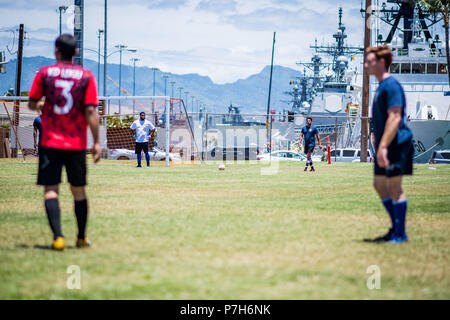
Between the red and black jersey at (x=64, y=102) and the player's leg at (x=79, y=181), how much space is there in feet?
0.29

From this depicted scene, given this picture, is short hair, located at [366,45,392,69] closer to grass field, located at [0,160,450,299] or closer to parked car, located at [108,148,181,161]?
grass field, located at [0,160,450,299]

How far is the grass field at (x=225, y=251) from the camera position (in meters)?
3.94

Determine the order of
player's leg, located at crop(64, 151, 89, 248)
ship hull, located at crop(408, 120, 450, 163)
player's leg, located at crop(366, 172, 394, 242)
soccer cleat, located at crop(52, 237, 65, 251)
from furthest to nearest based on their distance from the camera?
ship hull, located at crop(408, 120, 450, 163) < player's leg, located at crop(366, 172, 394, 242) < player's leg, located at crop(64, 151, 89, 248) < soccer cleat, located at crop(52, 237, 65, 251)

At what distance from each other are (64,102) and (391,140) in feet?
10.4

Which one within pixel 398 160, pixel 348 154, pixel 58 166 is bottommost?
pixel 348 154


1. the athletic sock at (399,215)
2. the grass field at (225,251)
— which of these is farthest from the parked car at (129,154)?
the athletic sock at (399,215)

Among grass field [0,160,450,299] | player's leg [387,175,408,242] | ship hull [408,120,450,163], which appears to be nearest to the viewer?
grass field [0,160,450,299]

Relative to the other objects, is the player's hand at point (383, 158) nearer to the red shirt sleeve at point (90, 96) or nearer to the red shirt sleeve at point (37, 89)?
the red shirt sleeve at point (90, 96)

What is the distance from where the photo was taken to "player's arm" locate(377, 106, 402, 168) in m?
5.59

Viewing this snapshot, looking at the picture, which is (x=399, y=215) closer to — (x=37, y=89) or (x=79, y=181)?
(x=79, y=181)

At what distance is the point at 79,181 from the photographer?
5.43 m

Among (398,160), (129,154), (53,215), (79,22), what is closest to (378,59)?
(398,160)

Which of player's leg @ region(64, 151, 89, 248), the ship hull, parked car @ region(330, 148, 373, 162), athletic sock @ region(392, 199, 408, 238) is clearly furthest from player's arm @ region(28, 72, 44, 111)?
parked car @ region(330, 148, 373, 162)

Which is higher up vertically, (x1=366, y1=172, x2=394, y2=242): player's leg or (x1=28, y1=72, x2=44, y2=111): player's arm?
(x1=28, y1=72, x2=44, y2=111): player's arm
